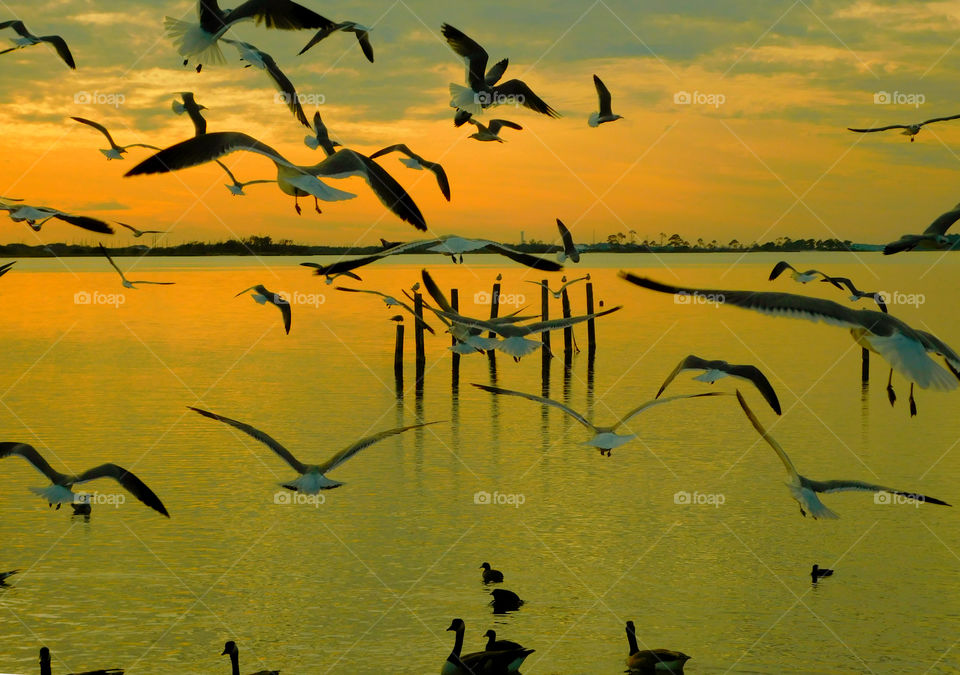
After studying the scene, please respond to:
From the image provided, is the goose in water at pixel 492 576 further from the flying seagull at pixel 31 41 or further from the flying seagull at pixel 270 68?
the flying seagull at pixel 31 41

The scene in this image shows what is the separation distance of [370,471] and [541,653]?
36.6ft

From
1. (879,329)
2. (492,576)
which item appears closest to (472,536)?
(492,576)

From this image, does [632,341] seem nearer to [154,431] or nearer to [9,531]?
[154,431]

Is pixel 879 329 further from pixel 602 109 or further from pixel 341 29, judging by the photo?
pixel 602 109

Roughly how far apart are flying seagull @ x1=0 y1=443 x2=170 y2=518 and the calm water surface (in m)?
2.40

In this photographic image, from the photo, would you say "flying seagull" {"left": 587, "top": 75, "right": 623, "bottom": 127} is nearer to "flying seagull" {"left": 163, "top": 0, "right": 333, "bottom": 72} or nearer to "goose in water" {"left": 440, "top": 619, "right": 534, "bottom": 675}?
"flying seagull" {"left": 163, "top": 0, "right": 333, "bottom": 72}

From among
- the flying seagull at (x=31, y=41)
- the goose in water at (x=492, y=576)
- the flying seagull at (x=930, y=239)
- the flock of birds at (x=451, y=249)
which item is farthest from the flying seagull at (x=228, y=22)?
the goose in water at (x=492, y=576)

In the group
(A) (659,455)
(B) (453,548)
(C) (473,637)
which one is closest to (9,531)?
(B) (453,548)

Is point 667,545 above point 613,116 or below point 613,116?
below

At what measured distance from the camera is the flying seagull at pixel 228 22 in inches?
453

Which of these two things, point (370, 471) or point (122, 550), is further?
point (370, 471)

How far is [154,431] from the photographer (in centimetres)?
3011

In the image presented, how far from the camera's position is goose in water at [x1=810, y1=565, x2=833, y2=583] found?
1698 centimetres

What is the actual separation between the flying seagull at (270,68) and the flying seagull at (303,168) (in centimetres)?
206
